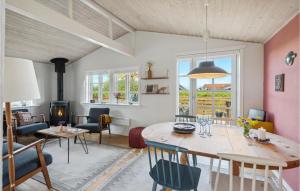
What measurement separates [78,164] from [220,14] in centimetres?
329

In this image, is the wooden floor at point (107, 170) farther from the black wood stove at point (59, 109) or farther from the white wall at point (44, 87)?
the white wall at point (44, 87)

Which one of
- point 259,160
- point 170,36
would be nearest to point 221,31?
point 170,36

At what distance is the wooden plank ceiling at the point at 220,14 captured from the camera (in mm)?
2038

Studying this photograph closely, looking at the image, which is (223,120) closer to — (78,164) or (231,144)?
(231,144)

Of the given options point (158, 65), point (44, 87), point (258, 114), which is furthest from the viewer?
point (44, 87)

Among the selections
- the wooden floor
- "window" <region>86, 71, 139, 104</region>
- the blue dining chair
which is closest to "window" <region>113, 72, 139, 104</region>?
"window" <region>86, 71, 139, 104</region>

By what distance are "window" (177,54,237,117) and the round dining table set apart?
172cm

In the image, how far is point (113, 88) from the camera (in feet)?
17.4

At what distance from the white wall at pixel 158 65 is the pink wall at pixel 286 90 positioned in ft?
1.33

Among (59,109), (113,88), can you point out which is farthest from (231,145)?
(59,109)

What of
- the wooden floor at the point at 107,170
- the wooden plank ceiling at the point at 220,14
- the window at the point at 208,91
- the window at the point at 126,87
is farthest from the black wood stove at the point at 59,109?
the window at the point at 208,91

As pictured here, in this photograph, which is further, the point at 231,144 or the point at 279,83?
the point at 279,83

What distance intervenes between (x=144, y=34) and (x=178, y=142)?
3590mm

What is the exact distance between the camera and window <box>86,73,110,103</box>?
546cm
